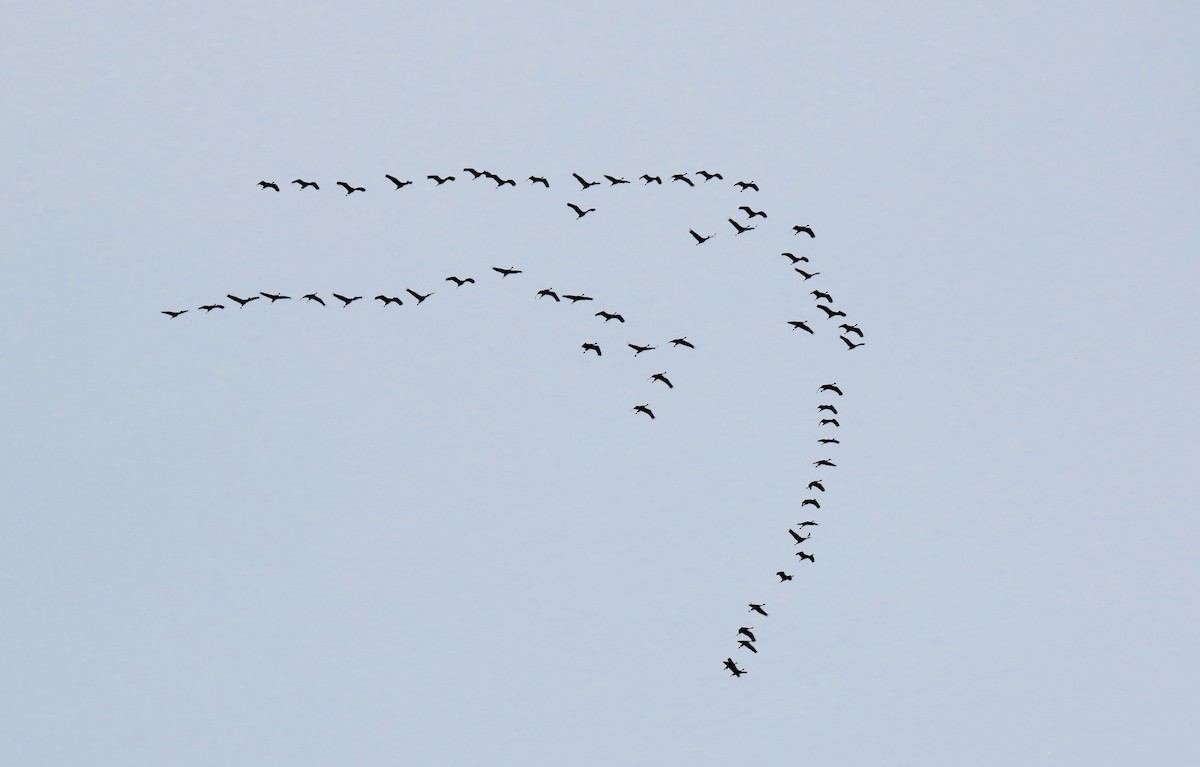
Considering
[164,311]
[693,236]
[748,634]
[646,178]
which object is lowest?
[748,634]

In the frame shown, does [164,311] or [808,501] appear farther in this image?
[808,501]

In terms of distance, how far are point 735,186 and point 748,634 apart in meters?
30.4

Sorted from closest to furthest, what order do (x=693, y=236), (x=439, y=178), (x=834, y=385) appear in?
(x=693, y=236)
(x=439, y=178)
(x=834, y=385)

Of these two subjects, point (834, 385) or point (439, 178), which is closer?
point (439, 178)

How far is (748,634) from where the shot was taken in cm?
10281

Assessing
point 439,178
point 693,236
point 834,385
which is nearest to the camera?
point 693,236

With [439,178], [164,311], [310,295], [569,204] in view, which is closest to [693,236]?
[569,204]

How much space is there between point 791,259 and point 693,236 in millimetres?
11187

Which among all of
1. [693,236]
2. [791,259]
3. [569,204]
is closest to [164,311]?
[569,204]

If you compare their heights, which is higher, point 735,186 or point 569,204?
point 735,186

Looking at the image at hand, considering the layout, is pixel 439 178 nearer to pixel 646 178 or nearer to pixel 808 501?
pixel 646 178

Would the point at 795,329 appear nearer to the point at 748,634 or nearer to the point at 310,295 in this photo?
the point at 748,634

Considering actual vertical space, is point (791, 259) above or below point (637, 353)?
above

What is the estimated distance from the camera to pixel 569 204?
3782 inches
